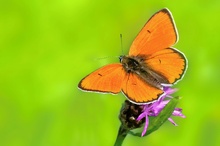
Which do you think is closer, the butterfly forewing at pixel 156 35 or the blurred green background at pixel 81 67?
the butterfly forewing at pixel 156 35

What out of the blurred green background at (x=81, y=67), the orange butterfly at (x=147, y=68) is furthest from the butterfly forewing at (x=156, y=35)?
the blurred green background at (x=81, y=67)

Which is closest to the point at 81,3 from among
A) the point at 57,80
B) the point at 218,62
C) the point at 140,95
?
the point at 57,80

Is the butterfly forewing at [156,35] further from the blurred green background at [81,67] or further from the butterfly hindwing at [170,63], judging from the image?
the blurred green background at [81,67]

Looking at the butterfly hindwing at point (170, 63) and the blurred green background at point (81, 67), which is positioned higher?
the butterfly hindwing at point (170, 63)

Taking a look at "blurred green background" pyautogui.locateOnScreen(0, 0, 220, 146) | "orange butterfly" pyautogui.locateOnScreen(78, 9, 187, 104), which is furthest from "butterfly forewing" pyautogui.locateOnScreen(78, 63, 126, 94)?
"blurred green background" pyautogui.locateOnScreen(0, 0, 220, 146)

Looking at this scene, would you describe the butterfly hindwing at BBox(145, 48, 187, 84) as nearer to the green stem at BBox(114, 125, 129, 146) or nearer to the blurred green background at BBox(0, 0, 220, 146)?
the green stem at BBox(114, 125, 129, 146)

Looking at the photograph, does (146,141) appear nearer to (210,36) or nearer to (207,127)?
(207,127)

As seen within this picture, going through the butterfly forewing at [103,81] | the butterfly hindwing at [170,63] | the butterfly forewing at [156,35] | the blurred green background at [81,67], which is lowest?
the blurred green background at [81,67]
